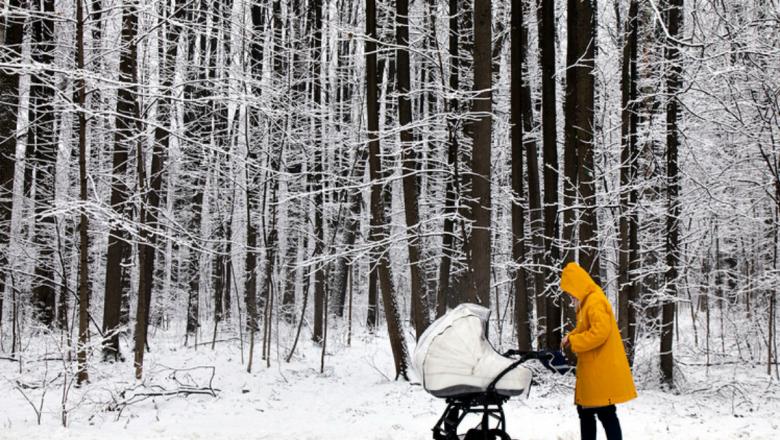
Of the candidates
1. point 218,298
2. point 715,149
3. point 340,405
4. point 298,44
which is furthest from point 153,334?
point 715,149

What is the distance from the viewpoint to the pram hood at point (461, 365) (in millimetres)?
4801

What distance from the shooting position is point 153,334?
68.3ft

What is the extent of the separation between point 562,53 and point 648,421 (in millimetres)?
15980

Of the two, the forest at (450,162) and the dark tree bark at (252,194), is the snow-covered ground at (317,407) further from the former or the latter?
the dark tree bark at (252,194)

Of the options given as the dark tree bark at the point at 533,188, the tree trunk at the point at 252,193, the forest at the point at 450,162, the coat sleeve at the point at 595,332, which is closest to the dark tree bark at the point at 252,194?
the tree trunk at the point at 252,193

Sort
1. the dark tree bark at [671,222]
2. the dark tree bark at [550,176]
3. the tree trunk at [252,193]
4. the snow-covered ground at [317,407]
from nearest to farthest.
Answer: the snow-covered ground at [317,407] → the dark tree bark at [550,176] → the dark tree bark at [671,222] → the tree trunk at [252,193]

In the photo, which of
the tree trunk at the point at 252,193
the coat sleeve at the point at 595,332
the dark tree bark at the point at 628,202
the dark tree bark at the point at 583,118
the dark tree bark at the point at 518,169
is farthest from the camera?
the tree trunk at the point at 252,193

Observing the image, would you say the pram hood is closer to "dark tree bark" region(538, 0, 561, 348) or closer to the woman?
the woman

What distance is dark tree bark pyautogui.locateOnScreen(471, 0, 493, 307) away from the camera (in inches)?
399

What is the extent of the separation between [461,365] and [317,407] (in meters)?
6.31

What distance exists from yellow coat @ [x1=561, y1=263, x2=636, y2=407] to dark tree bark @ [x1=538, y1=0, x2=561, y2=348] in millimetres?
6310

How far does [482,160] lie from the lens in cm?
1027

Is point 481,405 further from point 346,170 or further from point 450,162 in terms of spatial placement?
point 346,170

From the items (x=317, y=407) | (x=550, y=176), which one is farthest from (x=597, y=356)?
(x=550, y=176)
